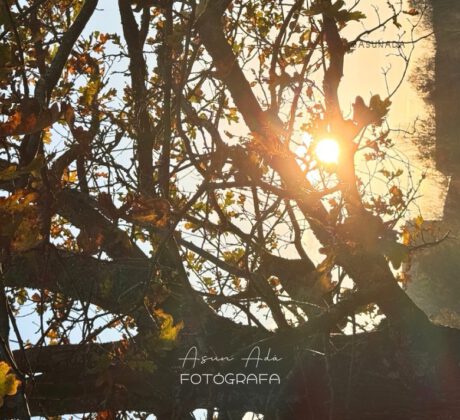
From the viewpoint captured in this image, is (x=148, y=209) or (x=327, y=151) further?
(x=327, y=151)

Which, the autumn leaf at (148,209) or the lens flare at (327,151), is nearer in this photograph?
the autumn leaf at (148,209)

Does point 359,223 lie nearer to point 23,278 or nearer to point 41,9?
point 23,278

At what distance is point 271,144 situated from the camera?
2.83 m

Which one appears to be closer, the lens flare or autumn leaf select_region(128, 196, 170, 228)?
autumn leaf select_region(128, 196, 170, 228)

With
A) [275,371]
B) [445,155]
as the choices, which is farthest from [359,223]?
[445,155]

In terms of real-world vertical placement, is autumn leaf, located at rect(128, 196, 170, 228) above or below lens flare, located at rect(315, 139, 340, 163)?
below

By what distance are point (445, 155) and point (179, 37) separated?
1564cm

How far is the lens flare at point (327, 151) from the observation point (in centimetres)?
285

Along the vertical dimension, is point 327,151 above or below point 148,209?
above

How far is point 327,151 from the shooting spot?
2959 millimetres

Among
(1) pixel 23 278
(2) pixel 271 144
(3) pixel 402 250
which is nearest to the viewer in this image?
(3) pixel 402 250

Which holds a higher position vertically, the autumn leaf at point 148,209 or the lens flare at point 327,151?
the lens flare at point 327,151

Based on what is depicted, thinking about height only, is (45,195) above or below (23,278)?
below

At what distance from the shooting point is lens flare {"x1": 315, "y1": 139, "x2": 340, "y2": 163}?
9.34ft
